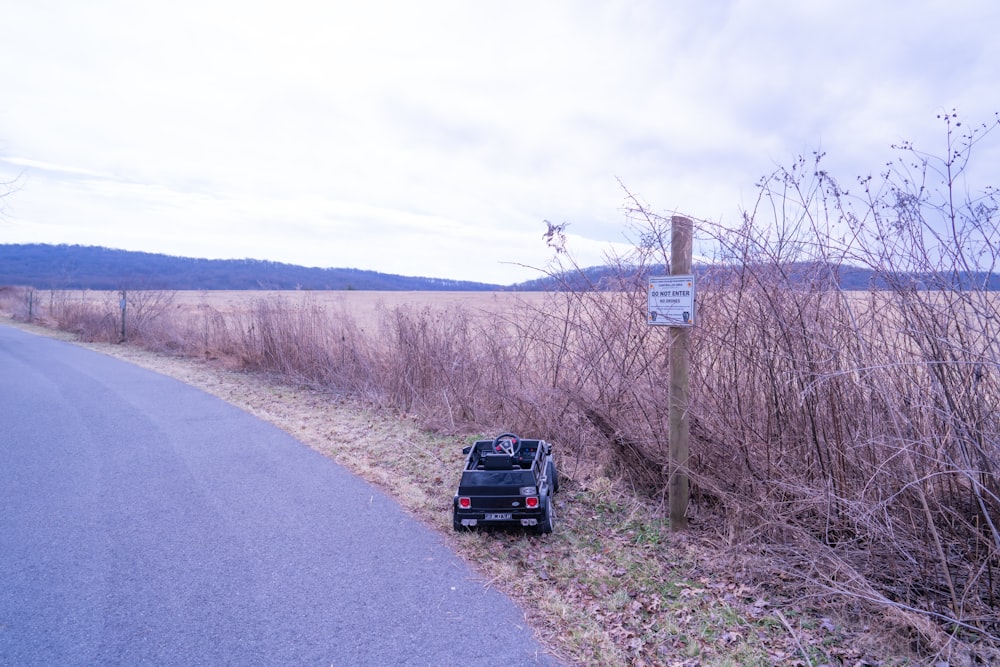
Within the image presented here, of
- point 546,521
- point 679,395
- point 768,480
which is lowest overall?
point 546,521

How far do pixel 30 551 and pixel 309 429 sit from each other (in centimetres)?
482

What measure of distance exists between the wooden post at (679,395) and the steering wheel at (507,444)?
1.48 meters

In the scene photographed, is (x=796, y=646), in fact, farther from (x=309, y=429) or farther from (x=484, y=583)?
(x=309, y=429)

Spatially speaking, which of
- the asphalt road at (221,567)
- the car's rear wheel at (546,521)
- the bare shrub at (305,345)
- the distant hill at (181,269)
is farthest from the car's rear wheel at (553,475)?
the distant hill at (181,269)

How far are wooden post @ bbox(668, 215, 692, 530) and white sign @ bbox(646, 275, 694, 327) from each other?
120 millimetres

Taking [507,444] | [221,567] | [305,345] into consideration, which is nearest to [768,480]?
[507,444]

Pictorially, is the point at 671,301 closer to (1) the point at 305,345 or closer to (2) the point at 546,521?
(2) the point at 546,521

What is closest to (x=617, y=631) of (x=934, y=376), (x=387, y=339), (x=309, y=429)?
(x=934, y=376)

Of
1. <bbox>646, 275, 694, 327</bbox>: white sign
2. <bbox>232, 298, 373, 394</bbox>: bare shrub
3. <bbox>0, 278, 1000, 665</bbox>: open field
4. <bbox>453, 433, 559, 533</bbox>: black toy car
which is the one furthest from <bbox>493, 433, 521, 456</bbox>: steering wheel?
<bbox>232, 298, 373, 394</bbox>: bare shrub

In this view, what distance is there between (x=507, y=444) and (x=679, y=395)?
5.76ft

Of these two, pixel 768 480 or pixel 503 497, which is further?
pixel 503 497

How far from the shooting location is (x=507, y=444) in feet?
19.9

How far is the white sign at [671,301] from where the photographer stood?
5.13 metres

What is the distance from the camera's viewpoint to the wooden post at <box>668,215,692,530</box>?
529 cm
